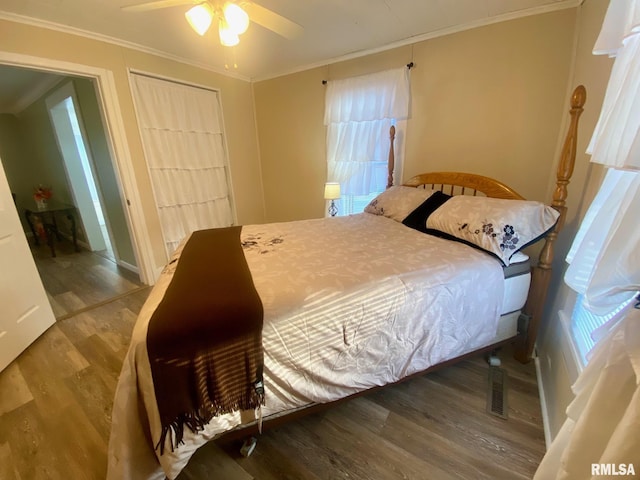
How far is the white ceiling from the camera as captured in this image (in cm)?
192

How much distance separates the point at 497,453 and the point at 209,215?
3.57 metres

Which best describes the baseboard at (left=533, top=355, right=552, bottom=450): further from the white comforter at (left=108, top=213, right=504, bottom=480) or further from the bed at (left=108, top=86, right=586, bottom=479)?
the white comforter at (left=108, top=213, right=504, bottom=480)

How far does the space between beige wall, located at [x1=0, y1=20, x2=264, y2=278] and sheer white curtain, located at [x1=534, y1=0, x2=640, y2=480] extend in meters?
3.45

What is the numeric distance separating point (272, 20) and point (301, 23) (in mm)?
897

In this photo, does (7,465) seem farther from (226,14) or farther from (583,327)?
(583,327)

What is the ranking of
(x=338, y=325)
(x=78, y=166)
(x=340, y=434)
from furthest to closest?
(x=78, y=166) < (x=340, y=434) < (x=338, y=325)

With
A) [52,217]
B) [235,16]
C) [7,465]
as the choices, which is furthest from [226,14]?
[52,217]

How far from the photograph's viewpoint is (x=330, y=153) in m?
3.25

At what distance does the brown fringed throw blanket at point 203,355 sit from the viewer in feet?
3.02

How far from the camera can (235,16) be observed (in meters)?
1.38

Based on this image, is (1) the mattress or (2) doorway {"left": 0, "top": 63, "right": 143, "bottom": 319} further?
(2) doorway {"left": 0, "top": 63, "right": 143, "bottom": 319}

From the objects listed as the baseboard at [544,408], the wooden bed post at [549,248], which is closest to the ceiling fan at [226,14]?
the wooden bed post at [549,248]

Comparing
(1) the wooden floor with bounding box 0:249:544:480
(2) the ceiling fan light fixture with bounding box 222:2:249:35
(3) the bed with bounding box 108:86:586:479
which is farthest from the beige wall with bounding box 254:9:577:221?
(2) the ceiling fan light fixture with bounding box 222:2:249:35

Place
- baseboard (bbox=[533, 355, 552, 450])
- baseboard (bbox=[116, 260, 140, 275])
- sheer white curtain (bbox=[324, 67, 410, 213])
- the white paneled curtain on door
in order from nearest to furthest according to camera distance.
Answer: baseboard (bbox=[533, 355, 552, 450]), sheer white curtain (bbox=[324, 67, 410, 213]), the white paneled curtain on door, baseboard (bbox=[116, 260, 140, 275])
